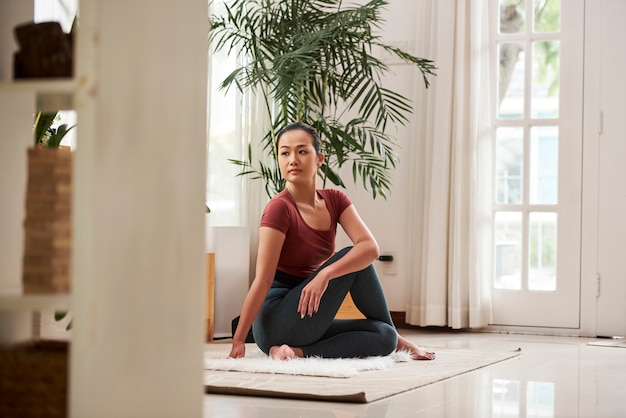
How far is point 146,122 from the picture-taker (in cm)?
155

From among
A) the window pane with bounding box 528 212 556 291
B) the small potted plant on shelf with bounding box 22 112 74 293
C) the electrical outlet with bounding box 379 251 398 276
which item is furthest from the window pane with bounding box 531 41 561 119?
the small potted plant on shelf with bounding box 22 112 74 293

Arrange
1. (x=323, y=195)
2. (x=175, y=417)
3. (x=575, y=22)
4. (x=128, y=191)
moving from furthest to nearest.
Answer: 1. (x=575, y=22)
2. (x=323, y=195)
3. (x=175, y=417)
4. (x=128, y=191)

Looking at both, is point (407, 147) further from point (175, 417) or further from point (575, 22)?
point (175, 417)

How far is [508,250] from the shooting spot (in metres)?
5.16

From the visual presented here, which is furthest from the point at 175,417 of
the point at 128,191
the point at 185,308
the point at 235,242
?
the point at 235,242

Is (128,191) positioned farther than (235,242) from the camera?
No

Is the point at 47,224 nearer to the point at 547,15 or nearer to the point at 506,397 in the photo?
the point at 506,397

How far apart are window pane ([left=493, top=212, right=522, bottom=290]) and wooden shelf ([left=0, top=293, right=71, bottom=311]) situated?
3.98 m

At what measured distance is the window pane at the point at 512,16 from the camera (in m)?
5.19

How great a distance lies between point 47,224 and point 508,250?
3949mm

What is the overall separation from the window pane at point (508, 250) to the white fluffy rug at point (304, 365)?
1791 millimetres

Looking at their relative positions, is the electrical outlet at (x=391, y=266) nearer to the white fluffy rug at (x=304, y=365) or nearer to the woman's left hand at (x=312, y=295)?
the white fluffy rug at (x=304, y=365)

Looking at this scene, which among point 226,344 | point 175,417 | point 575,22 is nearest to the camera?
point 175,417

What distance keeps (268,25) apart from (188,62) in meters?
3.02
